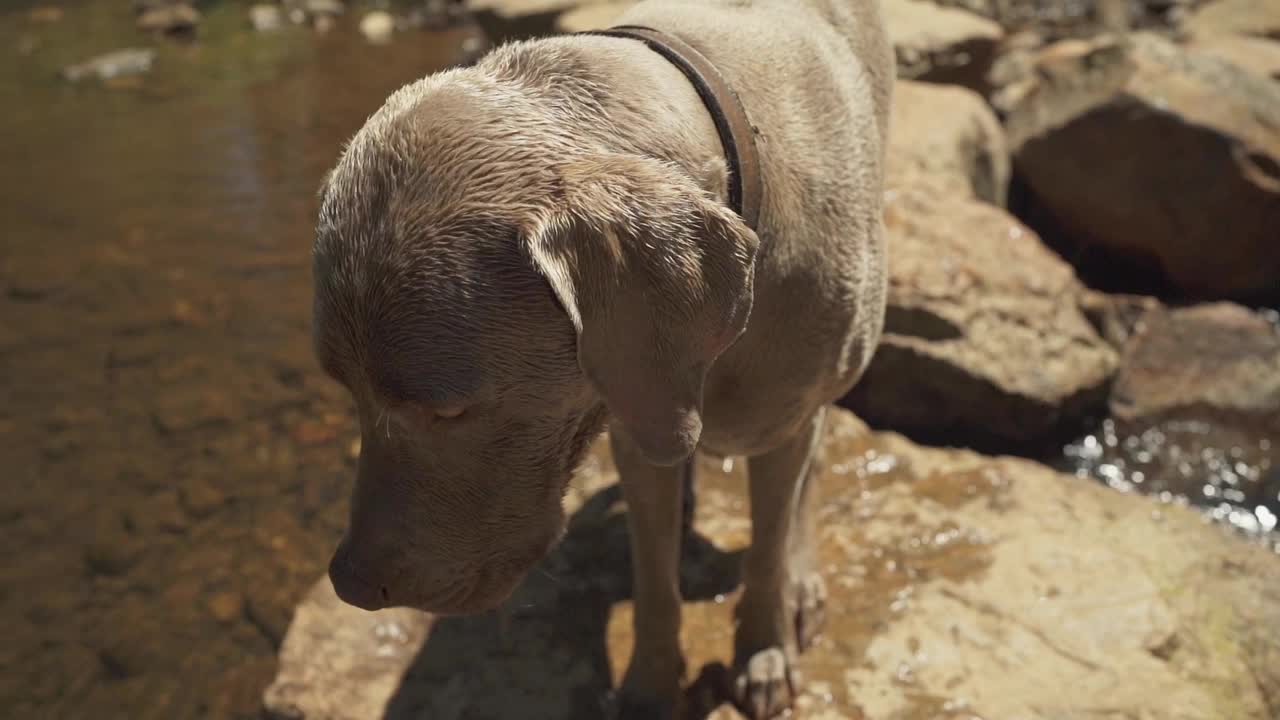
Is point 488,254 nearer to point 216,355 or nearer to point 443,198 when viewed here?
point 443,198

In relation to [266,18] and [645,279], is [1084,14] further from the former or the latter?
[645,279]

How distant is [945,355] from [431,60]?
7.33m

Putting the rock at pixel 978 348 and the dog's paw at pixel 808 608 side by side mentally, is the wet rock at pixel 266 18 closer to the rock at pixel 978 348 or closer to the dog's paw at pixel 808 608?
the rock at pixel 978 348

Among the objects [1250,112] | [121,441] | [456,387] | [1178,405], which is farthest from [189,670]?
[1250,112]

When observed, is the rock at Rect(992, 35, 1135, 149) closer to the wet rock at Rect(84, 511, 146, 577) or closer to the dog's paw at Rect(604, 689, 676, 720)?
the dog's paw at Rect(604, 689, 676, 720)

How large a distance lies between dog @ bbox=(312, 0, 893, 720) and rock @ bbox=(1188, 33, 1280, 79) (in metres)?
4.75

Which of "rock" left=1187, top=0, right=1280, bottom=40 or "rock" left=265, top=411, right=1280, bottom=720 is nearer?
"rock" left=265, top=411, right=1280, bottom=720

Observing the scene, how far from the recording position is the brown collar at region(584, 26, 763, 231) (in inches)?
72.7

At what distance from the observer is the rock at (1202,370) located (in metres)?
4.42

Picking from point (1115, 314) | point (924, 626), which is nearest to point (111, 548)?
point (924, 626)

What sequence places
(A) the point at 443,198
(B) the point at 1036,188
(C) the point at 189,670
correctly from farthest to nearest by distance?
1. (B) the point at 1036,188
2. (C) the point at 189,670
3. (A) the point at 443,198

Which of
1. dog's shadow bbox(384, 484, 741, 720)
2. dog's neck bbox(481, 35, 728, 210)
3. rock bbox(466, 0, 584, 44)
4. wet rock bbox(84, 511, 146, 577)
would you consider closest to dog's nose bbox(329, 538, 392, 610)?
dog's shadow bbox(384, 484, 741, 720)

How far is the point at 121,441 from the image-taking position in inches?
178

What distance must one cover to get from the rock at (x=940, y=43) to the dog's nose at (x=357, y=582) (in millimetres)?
5466
